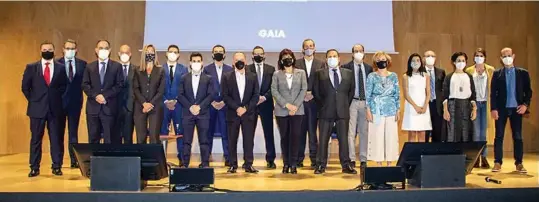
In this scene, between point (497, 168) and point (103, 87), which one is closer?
point (103, 87)

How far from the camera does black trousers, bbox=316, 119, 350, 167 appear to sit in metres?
5.76

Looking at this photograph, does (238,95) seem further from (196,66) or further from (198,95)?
(196,66)

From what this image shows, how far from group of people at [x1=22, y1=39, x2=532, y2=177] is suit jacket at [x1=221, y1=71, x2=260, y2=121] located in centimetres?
1

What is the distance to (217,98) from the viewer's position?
638 centimetres

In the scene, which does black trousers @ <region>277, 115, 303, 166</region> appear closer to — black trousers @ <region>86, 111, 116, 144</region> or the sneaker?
black trousers @ <region>86, 111, 116, 144</region>

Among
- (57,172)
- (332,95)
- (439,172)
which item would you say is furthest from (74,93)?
(439,172)

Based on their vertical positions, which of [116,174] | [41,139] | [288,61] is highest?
[288,61]

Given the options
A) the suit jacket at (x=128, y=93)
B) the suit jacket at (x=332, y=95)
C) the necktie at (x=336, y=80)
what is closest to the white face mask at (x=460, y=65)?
the suit jacket at (x=332, y=95)

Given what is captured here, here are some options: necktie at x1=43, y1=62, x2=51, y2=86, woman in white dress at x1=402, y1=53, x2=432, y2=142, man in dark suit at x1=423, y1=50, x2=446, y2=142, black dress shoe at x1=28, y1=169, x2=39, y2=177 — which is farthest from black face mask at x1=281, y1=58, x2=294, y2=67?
black dress shoe at x1=28, y1=169, x2=39, y2=177

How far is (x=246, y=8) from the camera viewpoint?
7879mm

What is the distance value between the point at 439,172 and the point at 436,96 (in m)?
2.06

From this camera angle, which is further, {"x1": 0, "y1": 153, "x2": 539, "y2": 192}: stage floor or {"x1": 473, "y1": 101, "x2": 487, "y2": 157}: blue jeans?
{"x1": 473, "y1": 101, "x2": 487, "y2": 157}: blue jeans

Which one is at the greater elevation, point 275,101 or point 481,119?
point 275,101

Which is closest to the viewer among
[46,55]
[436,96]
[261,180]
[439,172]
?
[439,172]
